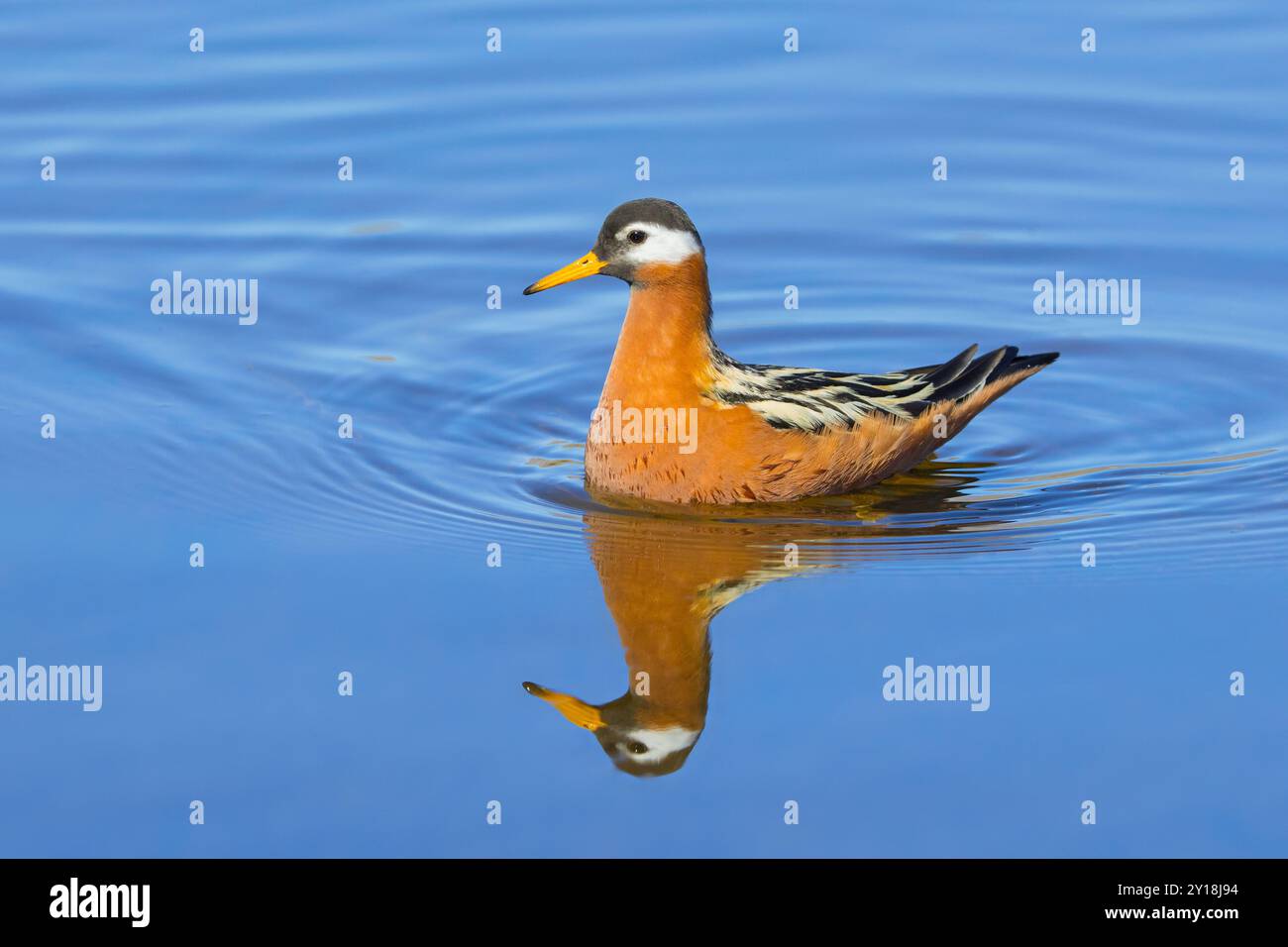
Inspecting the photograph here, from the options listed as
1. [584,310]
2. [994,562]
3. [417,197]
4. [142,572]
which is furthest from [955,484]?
[417,197]

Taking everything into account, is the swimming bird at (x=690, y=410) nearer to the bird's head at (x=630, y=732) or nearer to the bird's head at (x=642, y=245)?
the bird's head at (x=642, y=245)

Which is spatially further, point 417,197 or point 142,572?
point 417,197

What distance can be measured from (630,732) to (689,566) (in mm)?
2134

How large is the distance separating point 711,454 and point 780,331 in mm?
3758

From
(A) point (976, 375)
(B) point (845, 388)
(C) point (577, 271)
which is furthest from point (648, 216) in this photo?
(A) point (976, 375)

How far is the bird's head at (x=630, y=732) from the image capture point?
10086 mm

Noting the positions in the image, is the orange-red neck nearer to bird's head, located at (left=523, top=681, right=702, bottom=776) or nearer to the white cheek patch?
the white cheek patch

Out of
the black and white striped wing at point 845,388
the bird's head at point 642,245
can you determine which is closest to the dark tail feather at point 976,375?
the black and white striped wing at point 845,388

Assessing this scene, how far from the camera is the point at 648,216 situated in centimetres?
1331

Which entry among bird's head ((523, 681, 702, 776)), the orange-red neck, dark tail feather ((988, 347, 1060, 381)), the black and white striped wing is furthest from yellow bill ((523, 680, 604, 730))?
dark tail feather ((988, 347, 1060, 381))

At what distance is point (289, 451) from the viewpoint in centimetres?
1406

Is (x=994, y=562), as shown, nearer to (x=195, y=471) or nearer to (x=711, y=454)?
(x=711, y=454)

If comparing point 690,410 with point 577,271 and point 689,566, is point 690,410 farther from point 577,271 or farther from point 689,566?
point 689,566

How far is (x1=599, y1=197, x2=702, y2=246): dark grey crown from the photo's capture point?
1331cm
